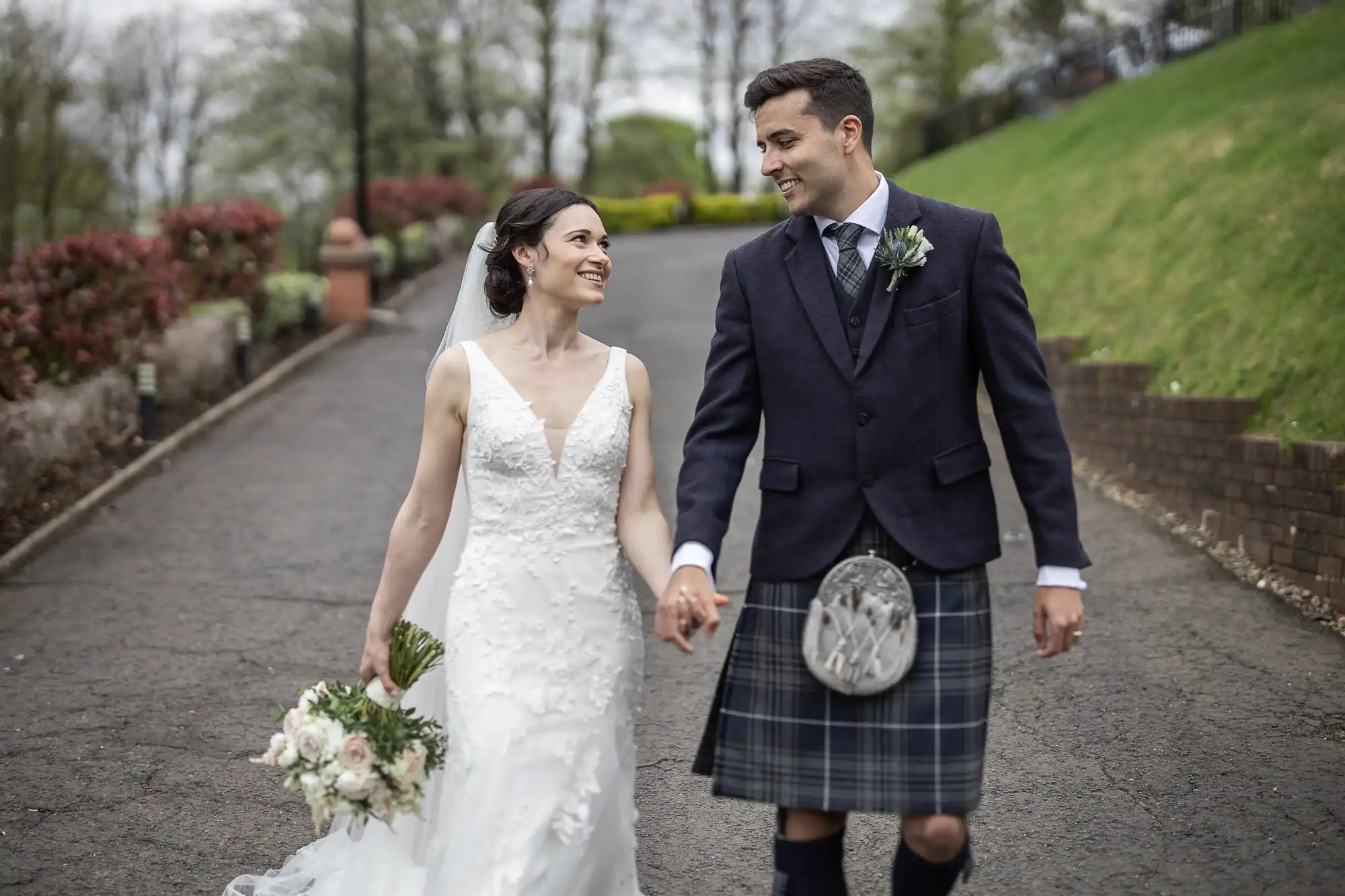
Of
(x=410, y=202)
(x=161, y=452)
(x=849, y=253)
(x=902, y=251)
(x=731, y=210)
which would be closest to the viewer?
(x=902, y=251)

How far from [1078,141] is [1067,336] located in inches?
342

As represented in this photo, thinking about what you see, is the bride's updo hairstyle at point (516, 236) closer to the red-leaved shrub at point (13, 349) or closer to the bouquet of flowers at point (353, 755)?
the bouquet of flowers at point (353, 755)

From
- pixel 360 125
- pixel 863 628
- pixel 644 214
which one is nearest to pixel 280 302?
pixel 360 125

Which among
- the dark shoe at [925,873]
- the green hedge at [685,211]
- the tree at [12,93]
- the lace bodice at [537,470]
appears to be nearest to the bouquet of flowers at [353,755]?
the lace bodice at [537,470]

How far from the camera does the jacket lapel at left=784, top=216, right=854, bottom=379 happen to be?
3420 mm

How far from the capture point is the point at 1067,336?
456 inches

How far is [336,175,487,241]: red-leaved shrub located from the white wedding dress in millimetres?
21070

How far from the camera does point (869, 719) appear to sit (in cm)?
338

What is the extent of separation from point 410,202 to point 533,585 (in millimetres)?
25988

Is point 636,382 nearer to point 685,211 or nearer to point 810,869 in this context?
point 810,869

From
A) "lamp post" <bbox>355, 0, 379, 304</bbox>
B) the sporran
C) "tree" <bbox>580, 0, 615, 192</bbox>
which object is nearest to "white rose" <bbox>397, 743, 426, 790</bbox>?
the sporran

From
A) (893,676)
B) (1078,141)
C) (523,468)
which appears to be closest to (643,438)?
(523,468)

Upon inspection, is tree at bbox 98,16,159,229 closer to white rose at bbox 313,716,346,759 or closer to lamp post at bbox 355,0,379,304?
lamp post at bbox 355,0,379,304

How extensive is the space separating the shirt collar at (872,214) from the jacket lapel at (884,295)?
2cm
